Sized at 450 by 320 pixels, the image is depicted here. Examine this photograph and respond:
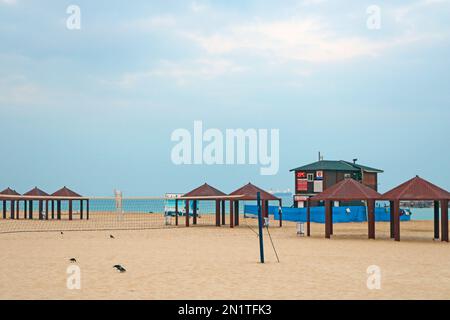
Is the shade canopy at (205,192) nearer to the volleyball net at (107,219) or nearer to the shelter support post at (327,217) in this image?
the volleyball net at (107,219)

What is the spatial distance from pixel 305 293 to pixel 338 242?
12.3 meters

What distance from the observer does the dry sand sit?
10625mm

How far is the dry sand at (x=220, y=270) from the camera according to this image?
34.9ft

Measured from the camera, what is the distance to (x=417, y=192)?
22.9m

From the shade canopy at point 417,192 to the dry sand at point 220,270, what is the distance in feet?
6.53

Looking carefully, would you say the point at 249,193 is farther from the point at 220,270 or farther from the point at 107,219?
the point at 107,219

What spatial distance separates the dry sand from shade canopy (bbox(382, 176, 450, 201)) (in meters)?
1.99

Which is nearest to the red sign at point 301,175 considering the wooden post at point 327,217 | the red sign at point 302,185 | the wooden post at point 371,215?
the red sign at point 302,185

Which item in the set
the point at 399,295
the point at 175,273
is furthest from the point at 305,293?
the point at 175,273

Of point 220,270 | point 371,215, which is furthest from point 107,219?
point 220,270

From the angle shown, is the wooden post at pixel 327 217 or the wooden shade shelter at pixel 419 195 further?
the wooden post at pixel 327 217
